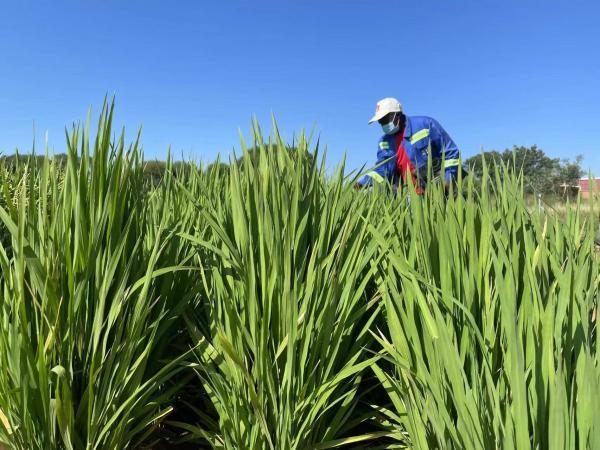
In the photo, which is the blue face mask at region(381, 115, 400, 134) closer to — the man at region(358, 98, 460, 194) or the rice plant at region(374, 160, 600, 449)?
the man at region(358, 98, 460, 194)

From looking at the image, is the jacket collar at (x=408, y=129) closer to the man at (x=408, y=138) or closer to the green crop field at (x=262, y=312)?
the man at (x=408, y=138)

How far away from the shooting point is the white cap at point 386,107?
9.27 ft

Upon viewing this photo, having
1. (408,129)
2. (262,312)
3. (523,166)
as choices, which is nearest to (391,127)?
(408,129)

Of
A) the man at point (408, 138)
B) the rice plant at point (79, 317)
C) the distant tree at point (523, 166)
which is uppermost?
the man at point (408, 138)

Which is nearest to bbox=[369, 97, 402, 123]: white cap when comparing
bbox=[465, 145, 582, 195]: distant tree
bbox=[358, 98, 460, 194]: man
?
bbox=[358, 98, 460, 194]: man

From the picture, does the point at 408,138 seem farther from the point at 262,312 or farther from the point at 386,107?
the point at 262,312

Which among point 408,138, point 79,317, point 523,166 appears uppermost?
point 408,138

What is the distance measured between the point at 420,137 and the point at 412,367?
2.10 m

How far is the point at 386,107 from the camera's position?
2834mm

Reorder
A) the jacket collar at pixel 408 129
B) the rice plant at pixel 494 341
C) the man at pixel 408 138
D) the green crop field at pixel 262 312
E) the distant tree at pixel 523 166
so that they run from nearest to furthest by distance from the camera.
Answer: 1. the rice plant at pixel 494 341
2. the green crop field at pixel 262 312
3. the distant tree at pixel 523 166
4. the man at pixel 408 138
5. the jacket collar at pixel 408 129

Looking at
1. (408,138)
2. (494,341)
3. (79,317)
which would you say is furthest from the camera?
(408,138)

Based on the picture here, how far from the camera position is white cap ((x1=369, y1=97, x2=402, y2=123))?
282cm

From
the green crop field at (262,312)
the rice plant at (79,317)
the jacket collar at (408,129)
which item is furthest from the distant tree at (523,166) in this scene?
the rice plant at (79,317)

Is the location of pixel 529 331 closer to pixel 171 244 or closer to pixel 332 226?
pixel 332 226
